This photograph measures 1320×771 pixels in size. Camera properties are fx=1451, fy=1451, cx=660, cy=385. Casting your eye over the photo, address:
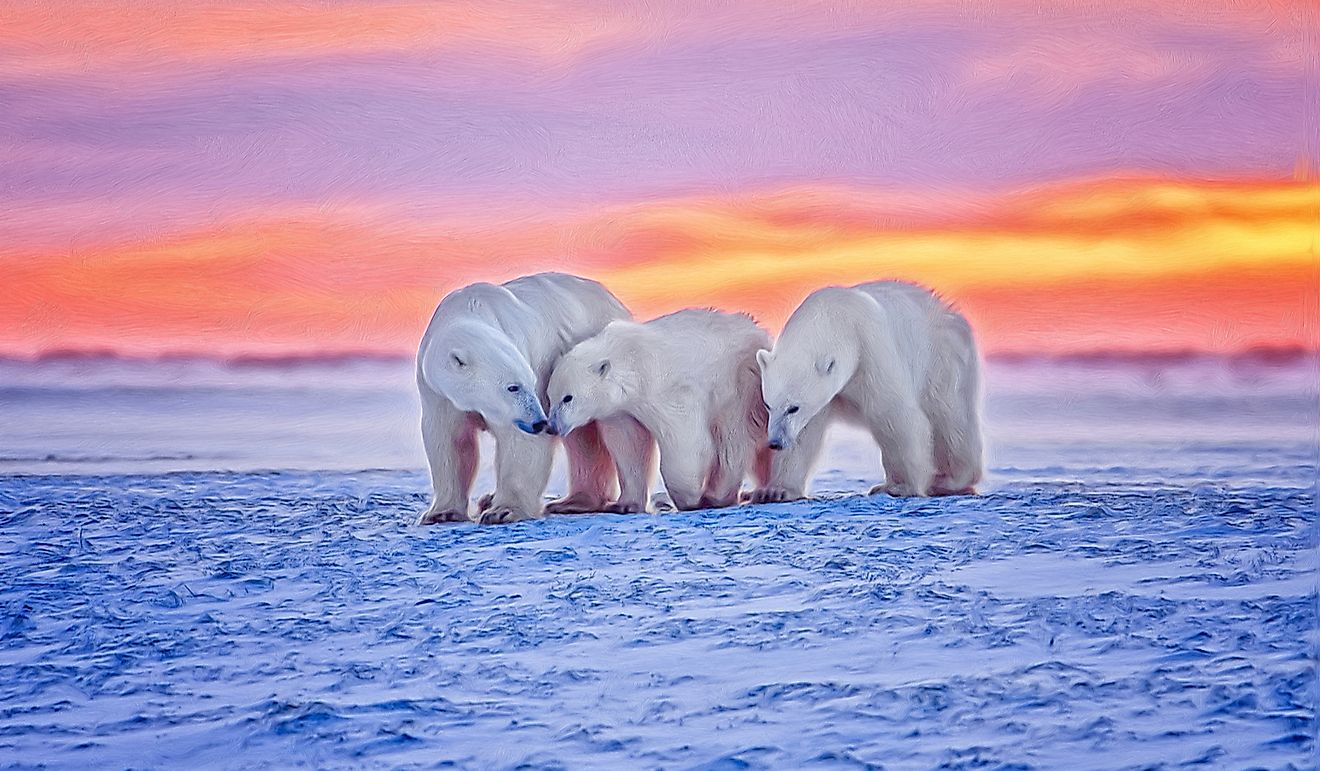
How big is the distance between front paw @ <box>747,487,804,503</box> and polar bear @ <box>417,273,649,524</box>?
357mm

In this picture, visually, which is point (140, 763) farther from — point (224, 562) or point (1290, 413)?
point (1290, 413)

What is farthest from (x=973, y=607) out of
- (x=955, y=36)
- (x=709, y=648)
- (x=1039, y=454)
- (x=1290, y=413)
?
(x=955, y=36)

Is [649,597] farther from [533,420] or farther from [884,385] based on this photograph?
[884,385]

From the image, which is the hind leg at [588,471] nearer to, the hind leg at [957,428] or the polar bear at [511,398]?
the polar bear at [511,398]

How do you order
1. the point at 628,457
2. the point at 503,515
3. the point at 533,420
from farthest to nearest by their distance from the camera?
1. the point at 628,457
2. the point at 503,515
3. the point at 533,420

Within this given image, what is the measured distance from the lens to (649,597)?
337cm

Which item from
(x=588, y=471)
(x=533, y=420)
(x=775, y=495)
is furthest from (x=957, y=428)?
(x=533, y=420)

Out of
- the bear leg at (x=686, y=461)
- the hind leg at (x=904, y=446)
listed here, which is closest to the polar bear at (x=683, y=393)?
the bear leg at (x=686, y=461)

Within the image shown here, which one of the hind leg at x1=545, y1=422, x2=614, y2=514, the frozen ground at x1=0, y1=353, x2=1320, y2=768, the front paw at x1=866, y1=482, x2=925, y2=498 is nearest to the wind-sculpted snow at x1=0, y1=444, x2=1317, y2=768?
the frozen ground at x1=0, y1=353, x2=1320, y2=768

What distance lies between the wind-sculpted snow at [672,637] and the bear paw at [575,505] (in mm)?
200

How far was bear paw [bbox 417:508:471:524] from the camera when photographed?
13.5 ft

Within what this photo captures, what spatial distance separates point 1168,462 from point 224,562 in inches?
110

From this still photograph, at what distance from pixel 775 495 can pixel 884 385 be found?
0.46 m

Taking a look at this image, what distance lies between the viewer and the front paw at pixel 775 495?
4.29 metres
